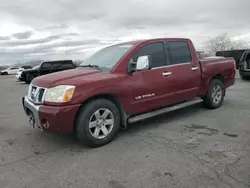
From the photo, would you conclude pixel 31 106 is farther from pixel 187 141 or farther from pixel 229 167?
pixel 229 167

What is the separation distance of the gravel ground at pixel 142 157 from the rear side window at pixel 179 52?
1296 millimetres

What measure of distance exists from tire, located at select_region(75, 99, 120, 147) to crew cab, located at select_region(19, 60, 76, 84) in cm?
1540

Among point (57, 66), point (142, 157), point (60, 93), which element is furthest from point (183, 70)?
point (57, 66)

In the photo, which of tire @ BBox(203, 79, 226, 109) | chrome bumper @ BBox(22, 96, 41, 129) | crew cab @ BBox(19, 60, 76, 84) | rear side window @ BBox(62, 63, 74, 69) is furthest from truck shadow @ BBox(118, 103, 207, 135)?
rear side window @ BBox(62, 63, 74, 69)

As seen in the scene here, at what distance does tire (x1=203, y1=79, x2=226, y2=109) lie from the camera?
623cm

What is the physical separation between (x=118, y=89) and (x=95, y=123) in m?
0.71

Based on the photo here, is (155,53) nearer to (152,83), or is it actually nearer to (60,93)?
(152,83)

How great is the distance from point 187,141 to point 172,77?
1.50m

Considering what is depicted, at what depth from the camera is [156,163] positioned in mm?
3471

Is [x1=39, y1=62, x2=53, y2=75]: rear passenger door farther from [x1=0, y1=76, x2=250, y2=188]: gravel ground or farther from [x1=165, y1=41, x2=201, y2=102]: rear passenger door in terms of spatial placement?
[x1=165, y1=41, x2=201, y2=102]: rear passenger door

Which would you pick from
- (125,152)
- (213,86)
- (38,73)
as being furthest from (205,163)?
(38,73)

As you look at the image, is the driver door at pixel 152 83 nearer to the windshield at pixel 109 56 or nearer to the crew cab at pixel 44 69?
the windshield at pixel 109 56

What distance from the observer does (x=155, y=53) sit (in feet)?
16.8

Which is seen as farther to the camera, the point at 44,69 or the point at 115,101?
the point at 44,69
